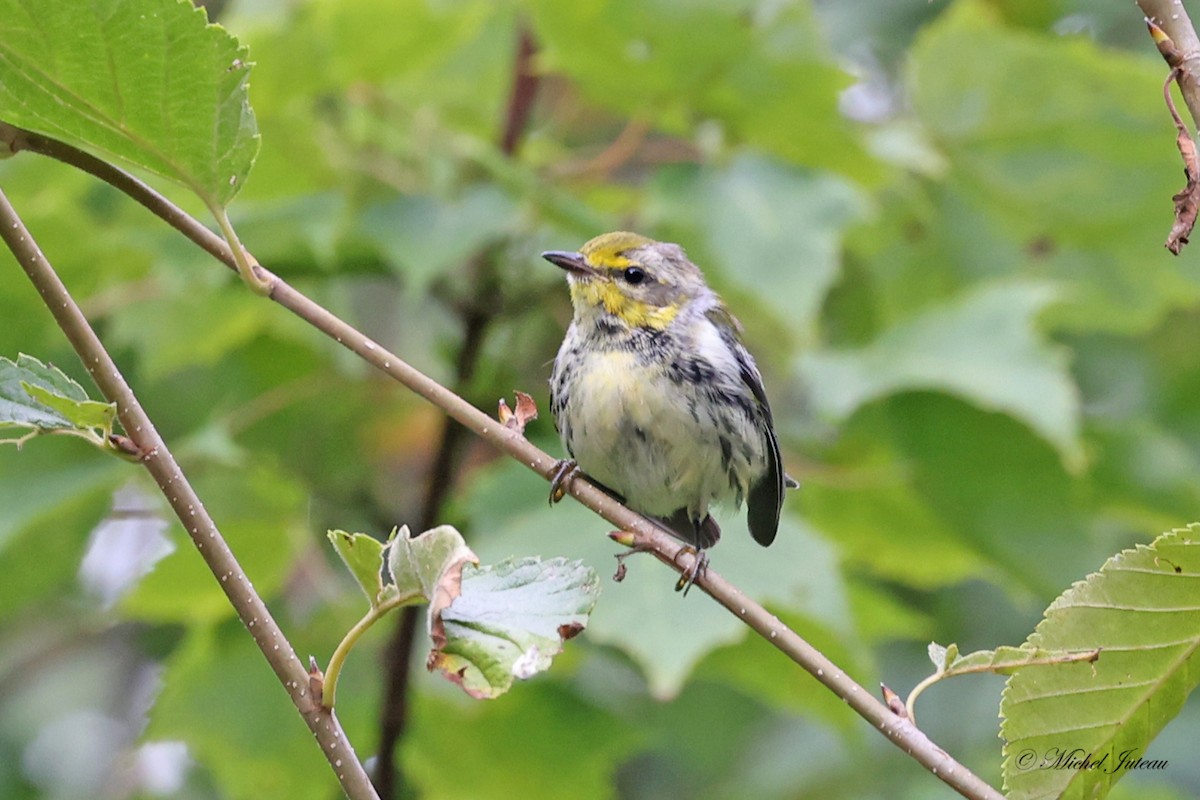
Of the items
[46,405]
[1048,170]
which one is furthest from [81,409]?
[1048,170]

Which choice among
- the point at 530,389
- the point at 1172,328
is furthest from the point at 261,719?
the point at 1172,328

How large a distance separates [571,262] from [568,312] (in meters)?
0.57

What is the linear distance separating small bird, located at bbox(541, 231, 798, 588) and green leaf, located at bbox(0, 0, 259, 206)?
140 cm

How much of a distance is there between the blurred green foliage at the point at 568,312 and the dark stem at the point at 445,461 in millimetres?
17

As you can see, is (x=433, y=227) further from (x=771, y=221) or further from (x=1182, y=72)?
(x=1182, y=72)

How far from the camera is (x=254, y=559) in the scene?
3592 millimetres

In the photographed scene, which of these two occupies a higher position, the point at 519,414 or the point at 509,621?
the point at 519,414

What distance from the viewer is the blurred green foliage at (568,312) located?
10.5ft

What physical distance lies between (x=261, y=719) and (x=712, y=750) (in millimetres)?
1669

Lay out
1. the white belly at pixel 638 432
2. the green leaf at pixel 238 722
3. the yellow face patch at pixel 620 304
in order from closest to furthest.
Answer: the white belly at pixel 638 432 → the yellow face patch at pixel 620 304 → the green leaf at pixel 238 722

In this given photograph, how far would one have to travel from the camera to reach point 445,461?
11.1 ft

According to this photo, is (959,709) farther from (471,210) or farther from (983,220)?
(471,210)

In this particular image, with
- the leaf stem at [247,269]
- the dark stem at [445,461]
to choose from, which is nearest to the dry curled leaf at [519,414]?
the leaf stem at [247,269]

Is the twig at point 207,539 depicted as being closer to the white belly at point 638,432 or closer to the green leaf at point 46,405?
the green leaf at point 46,405
